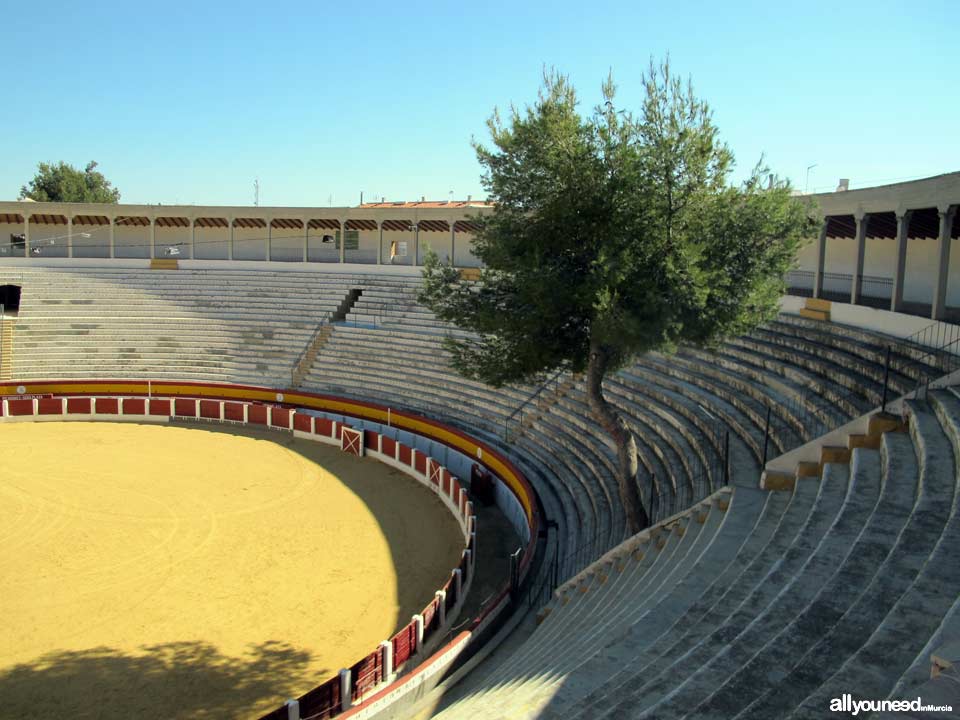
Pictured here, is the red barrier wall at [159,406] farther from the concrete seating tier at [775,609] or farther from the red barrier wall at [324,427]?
the concrete seating tier at [775,609]

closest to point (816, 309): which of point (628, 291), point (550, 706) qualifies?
point (628, 291)

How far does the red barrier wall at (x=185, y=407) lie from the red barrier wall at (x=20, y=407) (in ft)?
15.6

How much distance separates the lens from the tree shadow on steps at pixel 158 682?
977 centimetres

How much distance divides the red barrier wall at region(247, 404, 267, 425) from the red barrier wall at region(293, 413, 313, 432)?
172 cm

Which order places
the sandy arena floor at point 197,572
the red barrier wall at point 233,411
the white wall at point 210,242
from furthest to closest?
the white wall at point 210,242, the red barrier wall at point 233,411, the sandy arena floor at point 197,572

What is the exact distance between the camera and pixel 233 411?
26594 mm

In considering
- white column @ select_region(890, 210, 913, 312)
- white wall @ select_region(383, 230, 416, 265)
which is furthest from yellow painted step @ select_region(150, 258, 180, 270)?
white column @ select_region(890, 210, 913, 312)

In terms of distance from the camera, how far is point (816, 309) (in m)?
19.3

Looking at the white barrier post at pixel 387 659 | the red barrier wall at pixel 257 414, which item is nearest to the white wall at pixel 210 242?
the red barrier wall at pixel 257 414

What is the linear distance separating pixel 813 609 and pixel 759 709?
1562 mm

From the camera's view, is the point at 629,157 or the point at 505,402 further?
the point at 505,402

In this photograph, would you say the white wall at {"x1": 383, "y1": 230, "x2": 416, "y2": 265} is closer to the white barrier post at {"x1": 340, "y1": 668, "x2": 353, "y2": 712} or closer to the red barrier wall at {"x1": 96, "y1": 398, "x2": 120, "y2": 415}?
the red barrier wall at {"x1": 96, "y1": 398, "x2": 120, "y2": 415}

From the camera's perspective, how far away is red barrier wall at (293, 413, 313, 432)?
2456 centimetres

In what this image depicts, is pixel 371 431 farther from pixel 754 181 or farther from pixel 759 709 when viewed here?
pixel 759 709
